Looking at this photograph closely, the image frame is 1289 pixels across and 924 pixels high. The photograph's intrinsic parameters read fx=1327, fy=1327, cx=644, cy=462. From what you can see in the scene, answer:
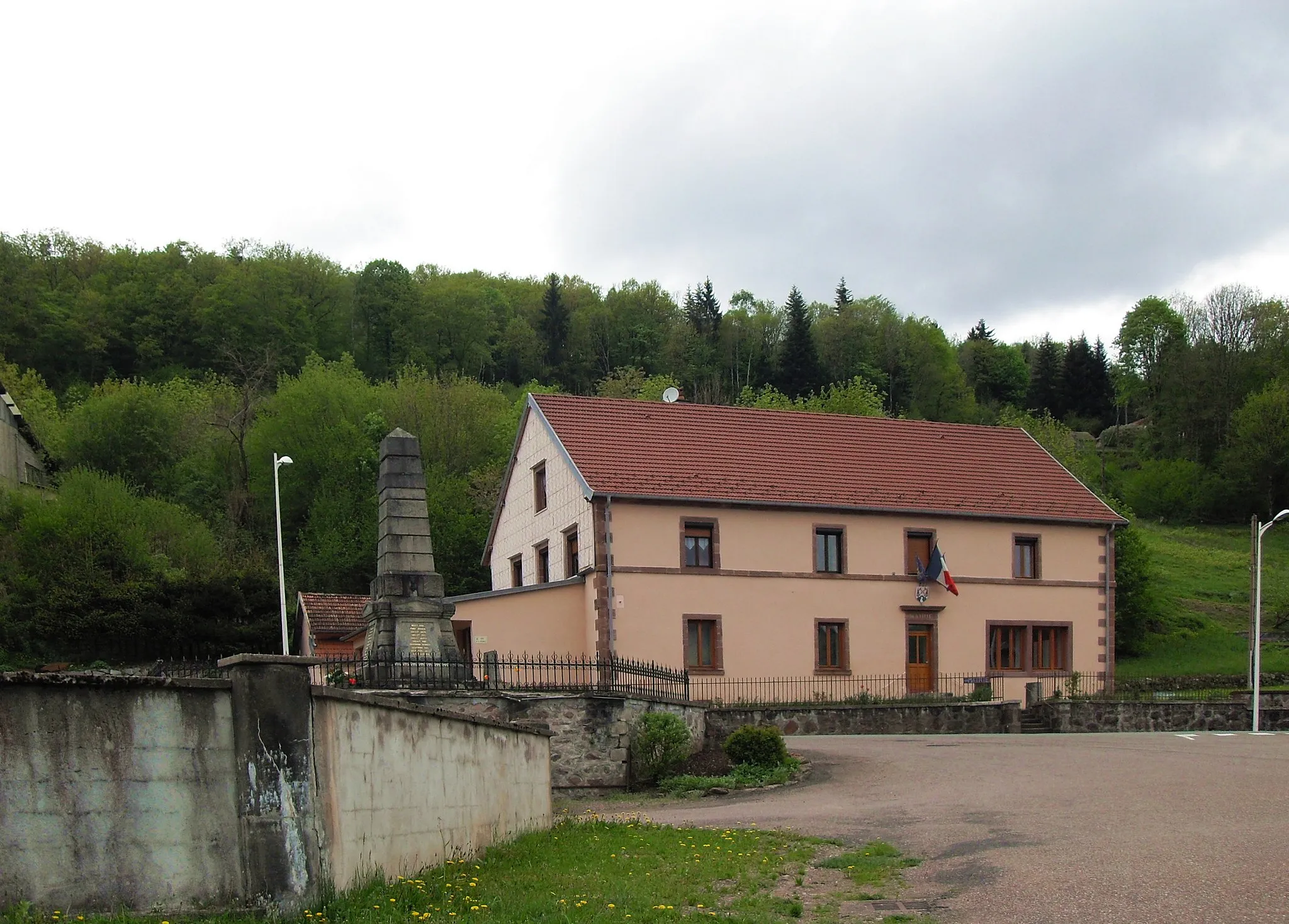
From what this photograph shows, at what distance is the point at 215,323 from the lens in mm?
73875

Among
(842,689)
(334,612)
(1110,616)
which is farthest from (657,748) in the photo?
(334,612)

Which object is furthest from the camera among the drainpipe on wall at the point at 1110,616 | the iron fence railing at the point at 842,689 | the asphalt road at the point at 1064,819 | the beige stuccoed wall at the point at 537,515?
the drainpipe on wall at the point at 1110,616

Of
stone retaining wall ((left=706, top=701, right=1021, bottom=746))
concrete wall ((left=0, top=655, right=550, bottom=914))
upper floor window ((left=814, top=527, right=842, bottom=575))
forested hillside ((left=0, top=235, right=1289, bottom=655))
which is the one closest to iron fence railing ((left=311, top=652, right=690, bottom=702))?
stone retaining wall ((left=706, top=701, right=1021, bottom=746))

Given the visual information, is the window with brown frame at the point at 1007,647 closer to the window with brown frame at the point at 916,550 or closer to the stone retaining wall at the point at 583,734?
the window with brown frame at the point at 916,550

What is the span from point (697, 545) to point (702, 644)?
8.26 feet

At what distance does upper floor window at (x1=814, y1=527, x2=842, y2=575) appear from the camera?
3547cm

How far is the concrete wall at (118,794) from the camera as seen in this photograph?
8.12 meters

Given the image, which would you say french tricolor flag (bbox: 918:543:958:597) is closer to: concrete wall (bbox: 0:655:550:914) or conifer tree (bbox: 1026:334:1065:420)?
concrete wall (bbox: 0:655:550:914)

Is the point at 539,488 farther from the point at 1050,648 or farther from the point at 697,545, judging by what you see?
the point at 1050,648

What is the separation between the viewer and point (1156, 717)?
30797 mm

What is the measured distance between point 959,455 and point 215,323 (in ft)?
158

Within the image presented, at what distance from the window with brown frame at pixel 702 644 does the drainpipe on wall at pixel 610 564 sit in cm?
205

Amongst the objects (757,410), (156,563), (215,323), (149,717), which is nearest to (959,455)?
(757,410)

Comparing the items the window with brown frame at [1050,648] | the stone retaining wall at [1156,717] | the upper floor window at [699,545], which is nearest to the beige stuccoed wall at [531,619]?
the upper floor window at [699,545]
